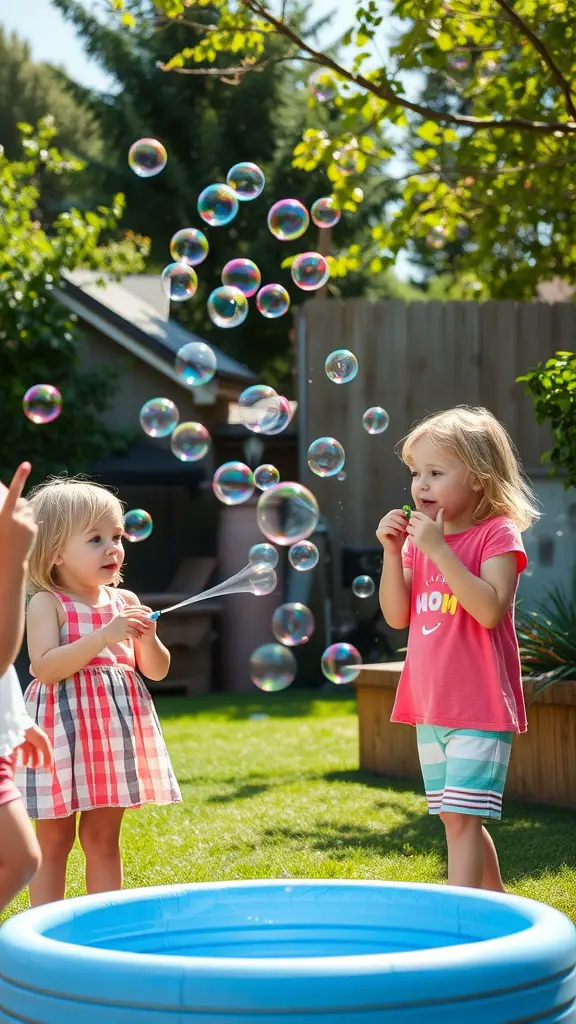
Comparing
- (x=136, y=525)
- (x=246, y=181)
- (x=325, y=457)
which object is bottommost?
(x=136, y=525)

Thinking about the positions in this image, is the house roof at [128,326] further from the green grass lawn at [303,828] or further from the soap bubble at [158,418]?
the soap bubble at [158,418]

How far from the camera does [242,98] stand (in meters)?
23.9

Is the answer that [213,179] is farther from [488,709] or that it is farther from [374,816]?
[488,709]

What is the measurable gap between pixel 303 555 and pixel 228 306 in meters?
1.27

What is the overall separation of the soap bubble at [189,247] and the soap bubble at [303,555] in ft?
5.20

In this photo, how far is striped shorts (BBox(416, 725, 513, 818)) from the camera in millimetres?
3197

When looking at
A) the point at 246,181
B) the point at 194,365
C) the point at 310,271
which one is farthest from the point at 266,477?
the point at 246,181

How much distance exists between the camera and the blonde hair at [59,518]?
355 cm

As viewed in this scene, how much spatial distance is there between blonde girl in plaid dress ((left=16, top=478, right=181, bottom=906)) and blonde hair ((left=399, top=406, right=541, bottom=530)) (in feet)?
2.95

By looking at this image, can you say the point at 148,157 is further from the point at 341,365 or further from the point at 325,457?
the point at 325,457

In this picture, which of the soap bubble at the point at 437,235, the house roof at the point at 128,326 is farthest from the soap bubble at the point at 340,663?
the house roof at the point at 128,326

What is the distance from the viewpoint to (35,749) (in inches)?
110

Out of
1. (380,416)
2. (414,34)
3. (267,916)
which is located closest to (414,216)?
(414,34)

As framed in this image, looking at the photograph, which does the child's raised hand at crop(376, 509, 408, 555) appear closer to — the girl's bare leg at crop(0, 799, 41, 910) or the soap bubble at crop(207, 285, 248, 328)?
the girl's bare leg at crop(0, 799, 41, 910)
